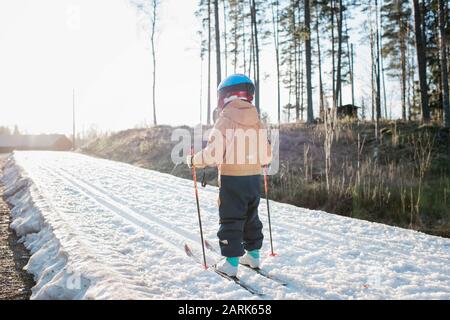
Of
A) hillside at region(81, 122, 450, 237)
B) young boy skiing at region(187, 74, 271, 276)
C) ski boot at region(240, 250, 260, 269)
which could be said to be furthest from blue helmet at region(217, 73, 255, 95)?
hillside at region(81, 122, 450, 237)

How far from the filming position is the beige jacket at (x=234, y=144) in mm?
3648

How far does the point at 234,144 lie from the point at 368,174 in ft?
18.7

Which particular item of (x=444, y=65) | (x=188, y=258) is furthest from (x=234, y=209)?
(x=444, y=65)

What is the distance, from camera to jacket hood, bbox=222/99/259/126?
145 inches

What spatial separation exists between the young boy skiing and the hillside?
340 centimetres

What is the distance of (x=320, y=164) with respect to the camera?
11805 millimetres

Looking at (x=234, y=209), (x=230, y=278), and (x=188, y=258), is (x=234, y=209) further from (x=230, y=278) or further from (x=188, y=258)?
(x=188, y=258)


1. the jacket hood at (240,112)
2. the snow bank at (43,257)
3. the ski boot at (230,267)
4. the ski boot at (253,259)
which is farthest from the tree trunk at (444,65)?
the snow bank at (43,257)

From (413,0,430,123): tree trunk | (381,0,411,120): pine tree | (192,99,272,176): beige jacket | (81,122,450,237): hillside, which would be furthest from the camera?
(381,0,411,120): pine tree

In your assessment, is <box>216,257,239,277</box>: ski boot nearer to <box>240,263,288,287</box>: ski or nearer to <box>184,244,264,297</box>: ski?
<box>184,244,264,297</box>: ski

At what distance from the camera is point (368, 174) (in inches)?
331

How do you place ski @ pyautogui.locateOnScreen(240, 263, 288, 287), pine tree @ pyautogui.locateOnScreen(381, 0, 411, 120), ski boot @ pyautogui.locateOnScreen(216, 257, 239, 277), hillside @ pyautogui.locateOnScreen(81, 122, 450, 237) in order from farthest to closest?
pine tree @ pyautogui.locateOnScreen(381, 0, 411, 120), hillside @ pyautogui.locateOnScreen(81, 122, 450, 237), ski boot @ pyautogui.locateOnScreen(216, 257, 239, 277), ski @ pyautogui.locateOnScreen(240, 263, 288, 287)
